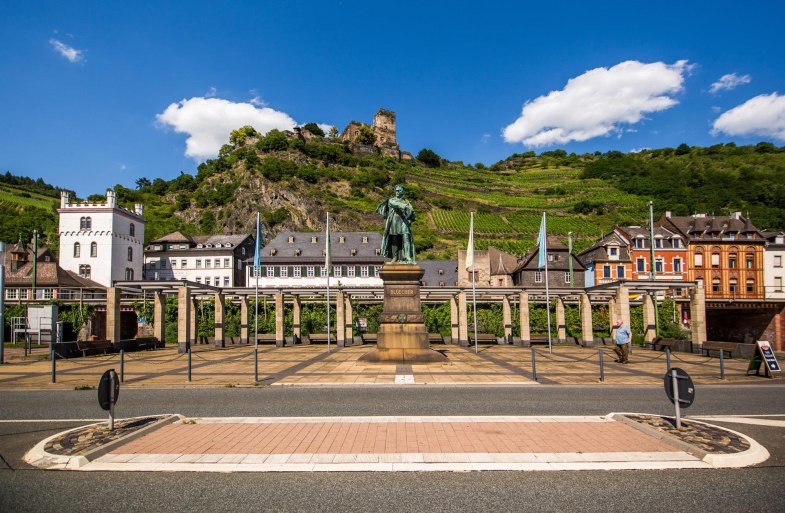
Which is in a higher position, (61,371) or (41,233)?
(41,233)

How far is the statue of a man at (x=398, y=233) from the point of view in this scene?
2112 cm

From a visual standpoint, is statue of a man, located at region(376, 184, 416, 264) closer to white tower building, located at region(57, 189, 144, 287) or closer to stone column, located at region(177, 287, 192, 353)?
stone column, located at region(177, 287, 192, 353)

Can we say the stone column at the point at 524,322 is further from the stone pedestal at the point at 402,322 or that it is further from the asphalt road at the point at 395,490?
the asphalt road at the point at 395,490

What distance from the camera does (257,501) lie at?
5477mm

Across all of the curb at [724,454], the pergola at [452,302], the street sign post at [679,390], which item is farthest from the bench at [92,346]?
the street sign post at [679,390]

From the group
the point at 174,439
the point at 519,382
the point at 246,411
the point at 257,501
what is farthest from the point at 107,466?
the point at 519,382

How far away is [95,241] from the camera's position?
70.6 metres

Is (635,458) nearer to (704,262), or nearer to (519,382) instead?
(519,382)

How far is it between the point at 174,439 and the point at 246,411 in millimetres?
2784

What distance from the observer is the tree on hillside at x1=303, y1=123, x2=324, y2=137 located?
188 meters

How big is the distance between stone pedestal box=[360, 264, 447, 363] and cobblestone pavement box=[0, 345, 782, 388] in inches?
23.5

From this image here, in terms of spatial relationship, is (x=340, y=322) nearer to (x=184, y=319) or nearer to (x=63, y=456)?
(x=184, y=319)

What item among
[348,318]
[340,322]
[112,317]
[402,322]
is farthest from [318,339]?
[402,322]

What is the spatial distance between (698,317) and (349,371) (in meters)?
22.0
